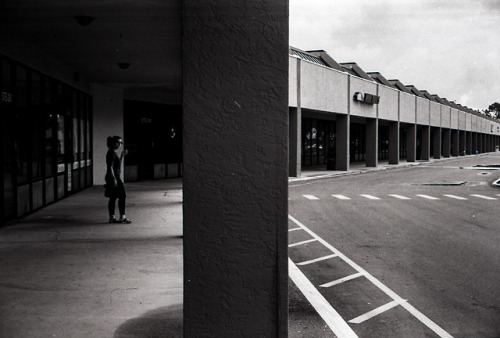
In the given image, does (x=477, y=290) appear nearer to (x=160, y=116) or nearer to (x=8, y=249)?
(x=8, y=249)

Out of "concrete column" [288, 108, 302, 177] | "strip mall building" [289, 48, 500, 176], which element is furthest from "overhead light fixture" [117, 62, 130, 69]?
"concrete column" [288, 108, 302, 177]

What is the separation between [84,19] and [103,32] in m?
1.33

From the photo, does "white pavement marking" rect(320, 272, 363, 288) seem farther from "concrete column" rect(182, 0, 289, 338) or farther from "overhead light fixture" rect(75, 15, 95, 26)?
"overhead light fixture" rect(75, 15, 95, 26)

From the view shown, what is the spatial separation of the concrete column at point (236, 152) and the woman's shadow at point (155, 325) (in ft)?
6.31

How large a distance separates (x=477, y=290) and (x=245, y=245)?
483 centimetres

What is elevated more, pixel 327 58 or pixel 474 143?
pixel 327 58

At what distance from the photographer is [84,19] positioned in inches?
420

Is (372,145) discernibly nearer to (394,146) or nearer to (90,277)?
(394,146)

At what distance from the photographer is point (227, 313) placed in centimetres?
369

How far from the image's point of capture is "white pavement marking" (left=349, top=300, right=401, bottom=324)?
6042 millimetres

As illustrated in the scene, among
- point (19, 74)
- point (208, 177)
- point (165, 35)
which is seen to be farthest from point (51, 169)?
point (208, 177)

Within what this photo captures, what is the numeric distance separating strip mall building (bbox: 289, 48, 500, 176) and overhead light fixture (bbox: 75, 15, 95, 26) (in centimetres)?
1931

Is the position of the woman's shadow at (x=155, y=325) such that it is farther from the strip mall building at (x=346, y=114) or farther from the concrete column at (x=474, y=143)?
the concrete column at (x=474, y=143)

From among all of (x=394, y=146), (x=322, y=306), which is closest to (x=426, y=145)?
(x=394, y=146)
